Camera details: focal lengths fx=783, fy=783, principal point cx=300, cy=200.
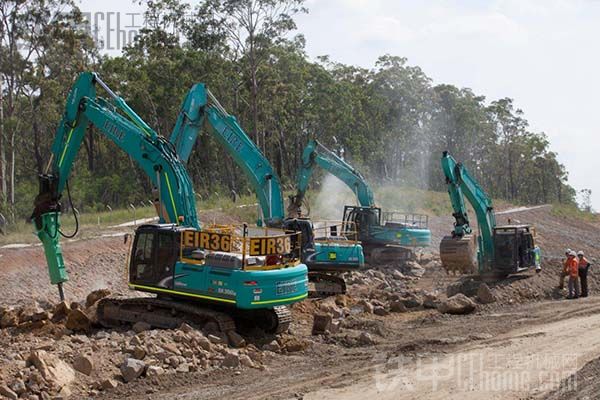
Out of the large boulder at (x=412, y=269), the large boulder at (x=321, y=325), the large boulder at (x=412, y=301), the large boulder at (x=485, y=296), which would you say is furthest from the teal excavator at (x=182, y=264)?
the large boulder at (x=412, y=269)

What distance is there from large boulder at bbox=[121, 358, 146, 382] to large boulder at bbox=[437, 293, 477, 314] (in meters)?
10.3

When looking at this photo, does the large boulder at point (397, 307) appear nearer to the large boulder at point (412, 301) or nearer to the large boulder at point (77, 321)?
the large boulder at point (412, 301)

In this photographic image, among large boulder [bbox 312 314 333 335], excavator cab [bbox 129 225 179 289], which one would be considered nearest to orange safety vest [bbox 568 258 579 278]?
large boulder [bbox 312 314 333 335]

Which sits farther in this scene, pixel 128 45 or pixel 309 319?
pixel 128 45

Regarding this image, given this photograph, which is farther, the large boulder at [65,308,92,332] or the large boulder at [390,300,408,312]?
the large boulder at [390,300,408,312]

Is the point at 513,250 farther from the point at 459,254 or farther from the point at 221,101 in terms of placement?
the point at 221,101

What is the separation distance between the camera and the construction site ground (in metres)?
11.7

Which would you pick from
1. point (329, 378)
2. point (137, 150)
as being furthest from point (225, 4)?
point (329, 378)

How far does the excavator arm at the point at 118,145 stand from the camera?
55.2 feet

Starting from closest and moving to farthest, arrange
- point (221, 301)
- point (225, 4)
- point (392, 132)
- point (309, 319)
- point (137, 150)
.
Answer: point (221, 301)
point (137, 150)
point (309, 319)
point (225, 4)
point (392, 132)

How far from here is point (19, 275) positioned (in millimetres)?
23156

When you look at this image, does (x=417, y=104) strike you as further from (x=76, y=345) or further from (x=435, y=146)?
(x=76, y=345)

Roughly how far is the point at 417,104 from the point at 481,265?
190 ft

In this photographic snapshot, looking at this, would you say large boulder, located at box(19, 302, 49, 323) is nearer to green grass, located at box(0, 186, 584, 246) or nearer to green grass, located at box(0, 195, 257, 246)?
green grass, located at box(0, 195, 257, 246)
